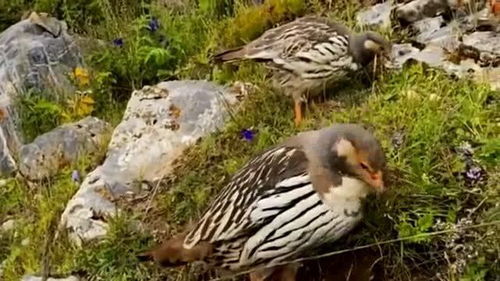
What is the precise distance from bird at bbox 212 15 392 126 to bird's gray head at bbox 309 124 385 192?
1.40 m

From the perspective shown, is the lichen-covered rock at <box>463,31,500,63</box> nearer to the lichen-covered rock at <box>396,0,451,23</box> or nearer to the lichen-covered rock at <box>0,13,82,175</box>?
the lichen-covered rock at <box>396,0,451,23</box>

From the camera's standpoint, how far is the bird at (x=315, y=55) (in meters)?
6.11

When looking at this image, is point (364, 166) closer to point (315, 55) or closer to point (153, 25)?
point (315, 55)

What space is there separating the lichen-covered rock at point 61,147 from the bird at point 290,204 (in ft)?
6.66

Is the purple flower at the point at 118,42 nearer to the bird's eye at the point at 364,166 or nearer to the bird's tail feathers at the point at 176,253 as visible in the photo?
the bird's tail feathers at the point at 176,253

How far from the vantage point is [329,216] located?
182 inches

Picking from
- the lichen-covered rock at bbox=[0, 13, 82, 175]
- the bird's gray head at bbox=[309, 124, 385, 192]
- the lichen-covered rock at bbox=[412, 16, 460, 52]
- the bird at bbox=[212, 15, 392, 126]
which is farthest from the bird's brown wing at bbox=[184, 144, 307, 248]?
the lichen-covered rock at bbox=[0, 13, 82, 175]

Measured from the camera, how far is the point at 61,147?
702cm

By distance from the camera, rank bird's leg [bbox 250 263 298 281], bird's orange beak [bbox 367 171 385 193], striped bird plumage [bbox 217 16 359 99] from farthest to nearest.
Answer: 1. striped bird plumage [bbox 217 16 359 99]
2. bird's leg [bbox 250 263 298 281]
3. bird's orange beak [bbox 367 171 385 193]

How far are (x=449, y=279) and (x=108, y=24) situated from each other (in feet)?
14.3

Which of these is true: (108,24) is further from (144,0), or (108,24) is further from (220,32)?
(220,32)

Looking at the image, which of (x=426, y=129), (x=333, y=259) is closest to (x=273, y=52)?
(x=426, y=129)

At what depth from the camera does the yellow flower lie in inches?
310

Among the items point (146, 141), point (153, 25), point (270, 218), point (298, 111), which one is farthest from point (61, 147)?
point (270, 218)
